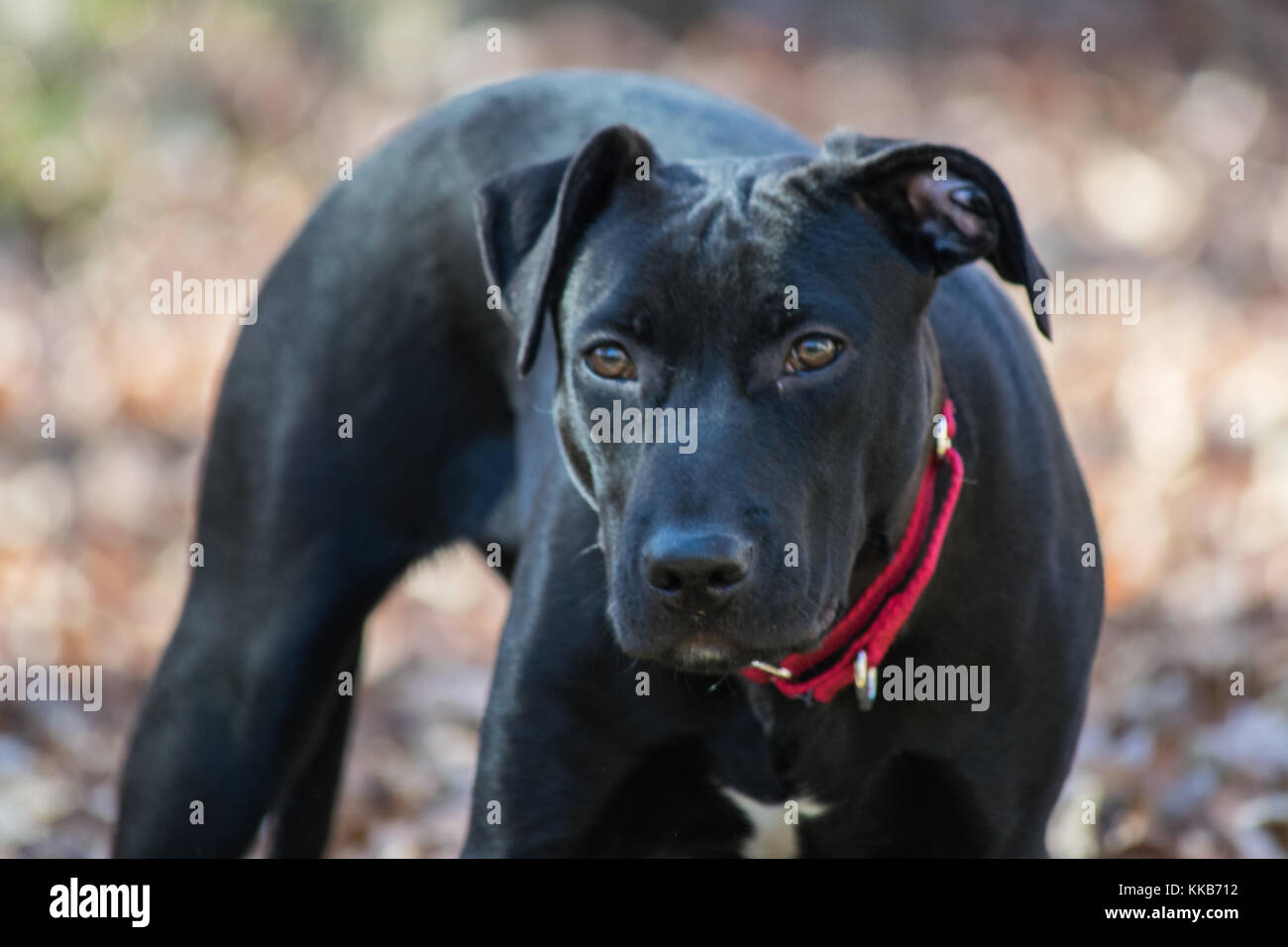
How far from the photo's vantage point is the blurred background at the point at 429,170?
547 cm

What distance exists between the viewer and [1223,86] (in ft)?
39.5

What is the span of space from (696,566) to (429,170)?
67.6 inches

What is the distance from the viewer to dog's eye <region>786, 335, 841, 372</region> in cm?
315

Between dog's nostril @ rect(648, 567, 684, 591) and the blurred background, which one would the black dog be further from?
the blurred background

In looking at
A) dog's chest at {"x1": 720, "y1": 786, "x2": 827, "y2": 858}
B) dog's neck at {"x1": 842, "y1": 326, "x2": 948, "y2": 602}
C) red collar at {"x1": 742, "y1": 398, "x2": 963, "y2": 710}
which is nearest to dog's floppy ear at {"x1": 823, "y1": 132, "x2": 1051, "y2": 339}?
dog's neck at {"x1": 842, "y1": 326, "x2": 948, "y2": 602}

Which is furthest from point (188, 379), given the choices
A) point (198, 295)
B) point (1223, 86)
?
point (1223, 86)

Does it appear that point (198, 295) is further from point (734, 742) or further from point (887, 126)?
point (734, 742)

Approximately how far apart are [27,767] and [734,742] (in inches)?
114

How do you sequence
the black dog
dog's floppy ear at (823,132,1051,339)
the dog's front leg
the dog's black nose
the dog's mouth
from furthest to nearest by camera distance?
the dog's front leg
dog's floppy ear at (823,132,1051,339)
the black dog
the dog's mouth
the dog's black nose

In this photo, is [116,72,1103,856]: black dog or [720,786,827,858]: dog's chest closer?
[116,72,1103,856]: black dog

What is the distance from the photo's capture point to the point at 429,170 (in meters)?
4.31

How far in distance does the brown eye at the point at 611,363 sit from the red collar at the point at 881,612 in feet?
1.89

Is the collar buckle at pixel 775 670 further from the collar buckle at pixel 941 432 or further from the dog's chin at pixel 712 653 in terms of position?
the collar buckle at pixel 941 432
